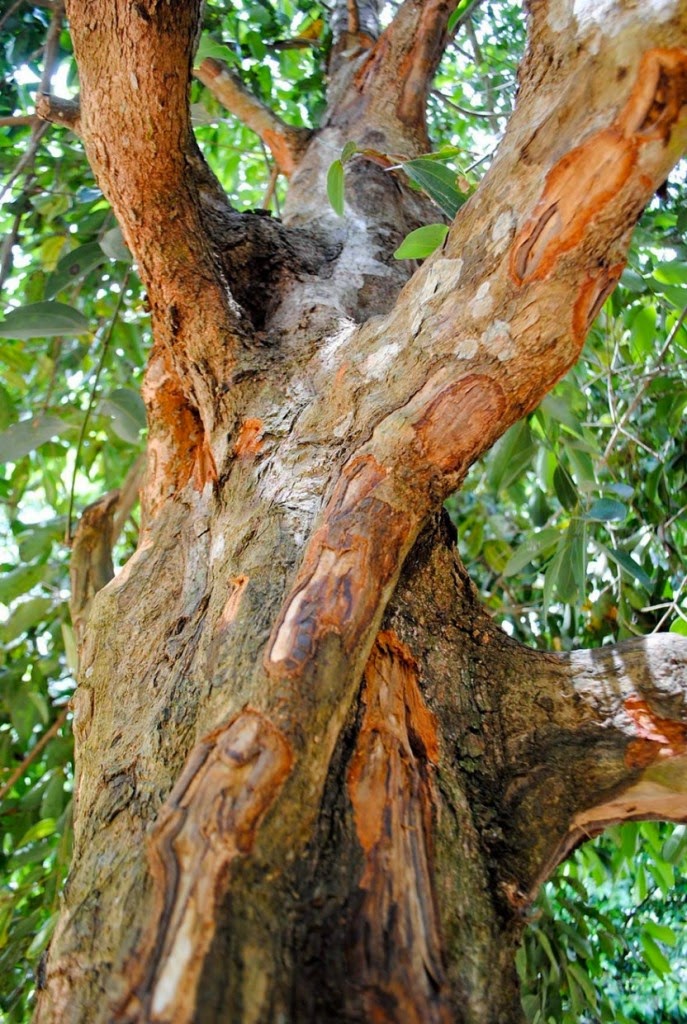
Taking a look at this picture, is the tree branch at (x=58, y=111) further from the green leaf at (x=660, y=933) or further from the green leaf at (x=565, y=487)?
the green leaf at (x=660, y=933)

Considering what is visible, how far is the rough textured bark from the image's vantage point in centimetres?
62

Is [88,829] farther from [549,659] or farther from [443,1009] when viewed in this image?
[549,659]

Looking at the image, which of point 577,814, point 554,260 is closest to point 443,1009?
point 577,814

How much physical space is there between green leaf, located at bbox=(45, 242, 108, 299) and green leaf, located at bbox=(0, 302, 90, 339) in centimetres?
17

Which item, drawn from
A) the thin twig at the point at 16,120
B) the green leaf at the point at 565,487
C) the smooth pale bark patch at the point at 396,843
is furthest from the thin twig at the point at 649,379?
the thin twig at the point at 16,120

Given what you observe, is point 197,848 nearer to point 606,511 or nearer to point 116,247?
point 606,511

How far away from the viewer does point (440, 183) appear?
1132 mm

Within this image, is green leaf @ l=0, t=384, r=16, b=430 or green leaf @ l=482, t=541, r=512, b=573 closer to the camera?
green leaf @ l=0, t=384, r=16, b=430

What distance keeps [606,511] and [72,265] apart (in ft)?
3.59

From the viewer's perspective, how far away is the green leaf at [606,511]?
53.1 inches

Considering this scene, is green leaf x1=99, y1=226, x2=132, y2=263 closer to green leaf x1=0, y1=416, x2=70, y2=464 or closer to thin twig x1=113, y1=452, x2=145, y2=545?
green leaf x1=0, y1=416, x2=70, y2=464

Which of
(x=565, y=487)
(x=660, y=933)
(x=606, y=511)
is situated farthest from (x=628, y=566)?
(x=660, y=933)

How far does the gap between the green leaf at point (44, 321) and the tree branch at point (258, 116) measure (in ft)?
2.79

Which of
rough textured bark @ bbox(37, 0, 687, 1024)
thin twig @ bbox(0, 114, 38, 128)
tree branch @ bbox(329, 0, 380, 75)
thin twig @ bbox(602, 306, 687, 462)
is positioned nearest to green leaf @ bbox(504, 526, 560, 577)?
thin twig @ bbox(602, 306, 687, 462)
